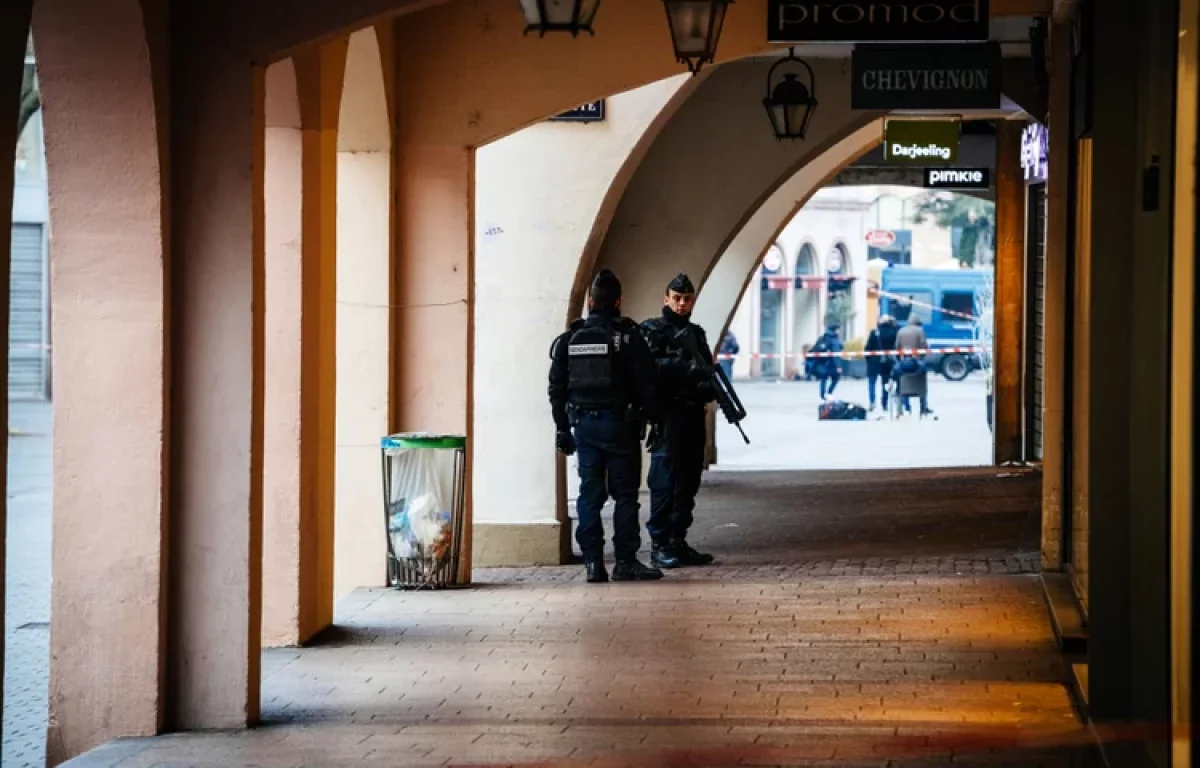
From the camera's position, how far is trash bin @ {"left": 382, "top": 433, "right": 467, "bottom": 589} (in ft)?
38.1

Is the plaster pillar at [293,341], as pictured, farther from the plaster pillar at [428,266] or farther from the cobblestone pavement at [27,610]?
the plaster pillar at [428,266]

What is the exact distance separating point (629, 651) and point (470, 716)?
68.8 inches

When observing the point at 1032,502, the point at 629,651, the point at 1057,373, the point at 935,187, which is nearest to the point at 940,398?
the point at 935,187

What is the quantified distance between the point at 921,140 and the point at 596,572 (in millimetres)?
7581

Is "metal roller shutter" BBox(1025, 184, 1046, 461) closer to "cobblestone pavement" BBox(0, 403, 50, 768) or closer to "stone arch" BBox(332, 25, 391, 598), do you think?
"cobblestone pavement" BBox(0, 403, 50, 768)

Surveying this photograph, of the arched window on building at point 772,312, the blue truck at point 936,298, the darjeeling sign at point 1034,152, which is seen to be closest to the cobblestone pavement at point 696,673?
the darjeeling sign at point 1034,152

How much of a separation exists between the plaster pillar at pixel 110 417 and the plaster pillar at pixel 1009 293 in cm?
1540

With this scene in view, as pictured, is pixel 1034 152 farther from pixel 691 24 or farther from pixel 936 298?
pixel 936 298

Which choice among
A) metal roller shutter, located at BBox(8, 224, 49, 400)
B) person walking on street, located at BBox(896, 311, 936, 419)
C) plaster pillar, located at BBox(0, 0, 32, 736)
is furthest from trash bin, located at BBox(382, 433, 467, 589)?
metal roller shutter, located at BBox(8, 224, 49, 400)

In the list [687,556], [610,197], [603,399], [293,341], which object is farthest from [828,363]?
[293,341]

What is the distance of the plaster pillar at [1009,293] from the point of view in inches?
869

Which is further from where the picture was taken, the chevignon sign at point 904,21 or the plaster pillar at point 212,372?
the chevignon sign at point 904,21

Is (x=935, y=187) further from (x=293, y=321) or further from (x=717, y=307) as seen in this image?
(x=293, y=321)

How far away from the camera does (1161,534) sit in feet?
19.3
